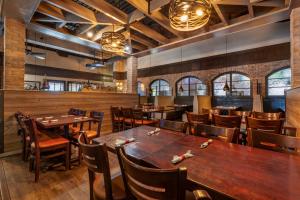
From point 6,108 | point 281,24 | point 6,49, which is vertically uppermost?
point 281,24

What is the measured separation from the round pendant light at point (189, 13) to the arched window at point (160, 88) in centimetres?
675

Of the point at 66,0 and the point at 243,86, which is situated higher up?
the point at 66,0

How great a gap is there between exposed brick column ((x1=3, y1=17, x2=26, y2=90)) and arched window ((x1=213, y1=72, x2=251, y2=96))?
704cm

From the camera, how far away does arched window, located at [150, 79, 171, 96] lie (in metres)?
9.33

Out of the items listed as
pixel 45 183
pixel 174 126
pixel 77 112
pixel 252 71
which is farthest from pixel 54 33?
pixel 252 71

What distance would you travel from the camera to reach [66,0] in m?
3.42

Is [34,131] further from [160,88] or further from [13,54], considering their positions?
[160,88]

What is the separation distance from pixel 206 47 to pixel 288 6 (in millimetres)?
4331

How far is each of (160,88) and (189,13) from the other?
7.58m

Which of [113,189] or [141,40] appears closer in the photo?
[113,189]

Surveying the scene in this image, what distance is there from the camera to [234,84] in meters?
6.89

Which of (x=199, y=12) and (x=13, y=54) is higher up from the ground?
(x=199, y=12)

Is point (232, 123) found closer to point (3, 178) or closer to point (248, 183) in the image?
point (248, 183)

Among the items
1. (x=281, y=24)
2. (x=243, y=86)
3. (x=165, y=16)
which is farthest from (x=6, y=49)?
(x=281, y=24)
